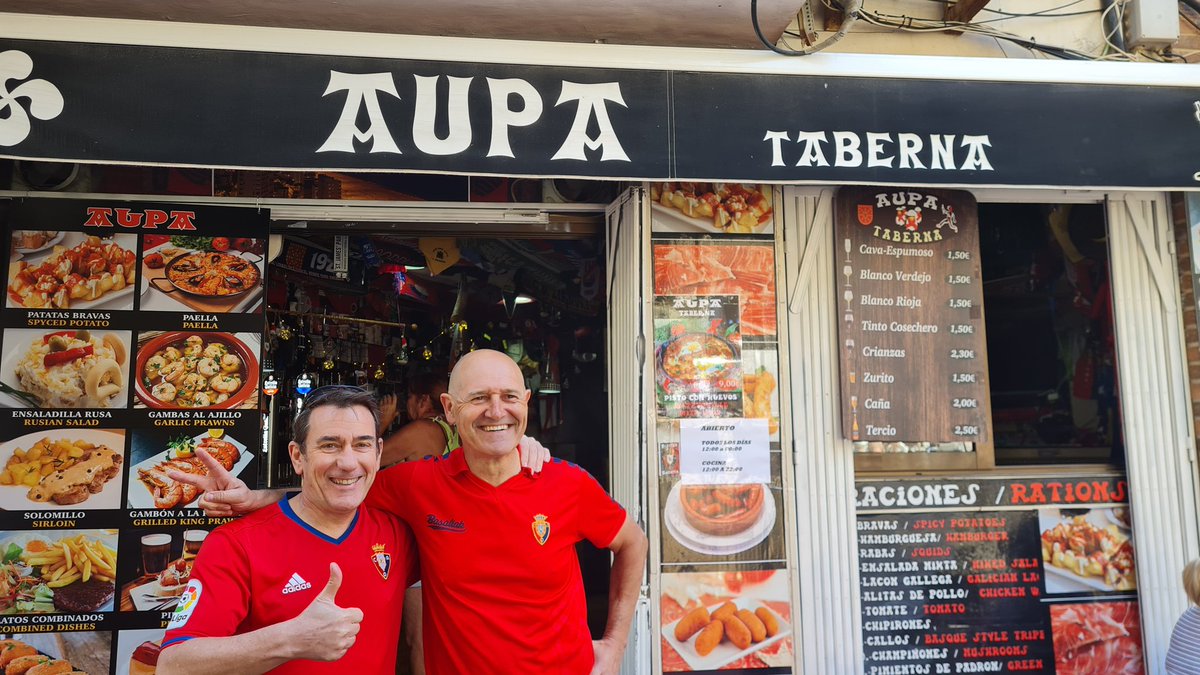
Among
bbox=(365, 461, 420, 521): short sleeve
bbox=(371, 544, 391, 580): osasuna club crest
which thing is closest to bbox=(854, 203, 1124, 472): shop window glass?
bbox=(365, 461, 420, 521): short sleeve

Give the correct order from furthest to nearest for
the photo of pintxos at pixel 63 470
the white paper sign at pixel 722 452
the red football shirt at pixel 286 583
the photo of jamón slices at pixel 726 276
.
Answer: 1. the photo of jamón slices at pixel 726 276
2. the white paper sign at pixel 722 452
3. the photo of pintxos at pixel 63 470
4. the red football shirt at pixel 286 583

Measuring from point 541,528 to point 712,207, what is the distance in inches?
91.9

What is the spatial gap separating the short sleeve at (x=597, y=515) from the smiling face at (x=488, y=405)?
1.18 feet

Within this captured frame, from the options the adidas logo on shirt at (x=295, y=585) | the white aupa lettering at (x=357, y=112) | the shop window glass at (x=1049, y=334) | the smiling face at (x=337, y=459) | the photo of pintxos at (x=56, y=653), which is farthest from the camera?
the shop window glass at (x=1049, y=334)

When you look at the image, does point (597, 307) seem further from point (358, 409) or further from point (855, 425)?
point (358, 409)

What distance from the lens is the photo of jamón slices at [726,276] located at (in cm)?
426

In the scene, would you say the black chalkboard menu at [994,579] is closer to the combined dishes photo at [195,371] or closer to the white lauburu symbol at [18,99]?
the combined dishes photo at [195,371]

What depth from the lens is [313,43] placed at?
11.8 feet

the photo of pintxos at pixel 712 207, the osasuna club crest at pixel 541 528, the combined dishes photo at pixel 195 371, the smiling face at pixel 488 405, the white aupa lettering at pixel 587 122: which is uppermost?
the white aupa lettering at pixel 587 122

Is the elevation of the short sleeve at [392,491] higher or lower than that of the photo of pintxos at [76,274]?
lower

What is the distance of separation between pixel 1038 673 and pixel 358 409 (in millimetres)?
4002

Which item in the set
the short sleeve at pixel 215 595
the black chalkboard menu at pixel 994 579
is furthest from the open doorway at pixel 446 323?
the short sleeve at pixel 215 595

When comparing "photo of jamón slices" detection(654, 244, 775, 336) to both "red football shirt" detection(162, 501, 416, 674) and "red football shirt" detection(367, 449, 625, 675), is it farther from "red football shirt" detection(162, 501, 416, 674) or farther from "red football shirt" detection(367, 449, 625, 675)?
"red football shirt" detection(162, 501, 416, 674)

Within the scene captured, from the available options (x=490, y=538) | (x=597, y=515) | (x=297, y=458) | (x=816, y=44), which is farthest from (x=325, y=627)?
(x=816, y=44)
